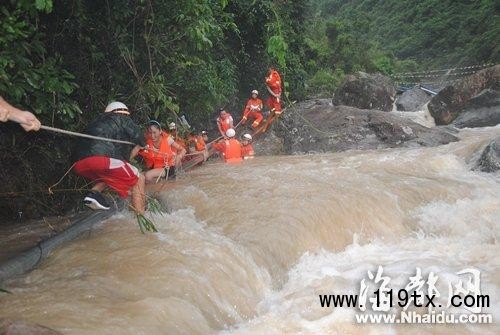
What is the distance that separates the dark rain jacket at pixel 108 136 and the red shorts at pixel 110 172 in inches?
2.7

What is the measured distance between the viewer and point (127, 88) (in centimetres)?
769

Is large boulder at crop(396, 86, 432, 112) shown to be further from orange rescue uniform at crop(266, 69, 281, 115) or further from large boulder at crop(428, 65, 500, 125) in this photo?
orange rescue uniform at crop(266, 69, 281, 115)

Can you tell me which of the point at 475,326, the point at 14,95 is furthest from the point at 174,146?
the point at 475,326

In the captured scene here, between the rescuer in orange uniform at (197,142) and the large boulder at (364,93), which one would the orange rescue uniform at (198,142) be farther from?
the large boulder at (364,93)

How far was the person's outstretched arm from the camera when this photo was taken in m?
3.20

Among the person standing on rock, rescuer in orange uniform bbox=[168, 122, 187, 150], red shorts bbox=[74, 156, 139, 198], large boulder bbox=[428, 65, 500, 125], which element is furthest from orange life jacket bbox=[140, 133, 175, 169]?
large boulder bbox=[428, 65, 500, 125]

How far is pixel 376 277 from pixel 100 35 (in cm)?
525

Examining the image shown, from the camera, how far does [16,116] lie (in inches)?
130

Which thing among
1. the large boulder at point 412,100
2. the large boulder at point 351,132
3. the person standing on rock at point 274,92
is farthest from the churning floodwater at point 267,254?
the large boulder at point 412,100

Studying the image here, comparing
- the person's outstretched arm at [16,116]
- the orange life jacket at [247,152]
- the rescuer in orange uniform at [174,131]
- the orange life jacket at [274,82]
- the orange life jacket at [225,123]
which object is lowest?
the orange life jacket at [247,152]

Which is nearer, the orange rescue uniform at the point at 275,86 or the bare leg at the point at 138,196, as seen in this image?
the bare leg at the point at 138,196

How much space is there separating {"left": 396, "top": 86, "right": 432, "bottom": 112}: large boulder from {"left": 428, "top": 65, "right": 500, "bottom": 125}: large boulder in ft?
11.0

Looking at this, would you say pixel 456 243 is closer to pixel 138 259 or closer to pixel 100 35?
pixel 138 259

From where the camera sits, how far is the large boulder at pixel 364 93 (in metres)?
16.0
